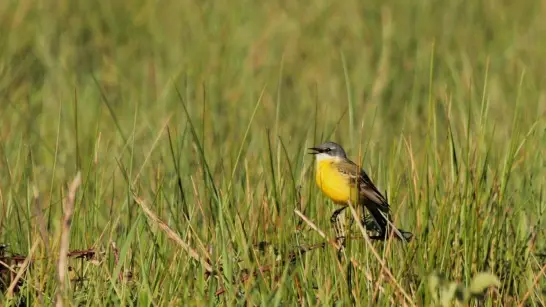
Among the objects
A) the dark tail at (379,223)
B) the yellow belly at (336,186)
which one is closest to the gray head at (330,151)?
the yellow belly at (336,186)

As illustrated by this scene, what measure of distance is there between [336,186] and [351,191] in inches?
3.0

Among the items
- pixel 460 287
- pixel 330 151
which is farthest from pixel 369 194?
pixel 460 287

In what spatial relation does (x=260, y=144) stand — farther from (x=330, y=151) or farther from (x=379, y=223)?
(x=379, y=223)

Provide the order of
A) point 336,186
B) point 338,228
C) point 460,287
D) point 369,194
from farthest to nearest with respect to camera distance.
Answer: point 336,186 → point 369,194 → point 338,228 → point 460,287

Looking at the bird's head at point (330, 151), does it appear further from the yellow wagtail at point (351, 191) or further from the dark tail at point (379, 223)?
the dark tail at point (379, 223)

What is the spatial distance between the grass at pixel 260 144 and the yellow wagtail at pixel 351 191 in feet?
0.21

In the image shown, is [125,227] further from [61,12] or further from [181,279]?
[61,12]

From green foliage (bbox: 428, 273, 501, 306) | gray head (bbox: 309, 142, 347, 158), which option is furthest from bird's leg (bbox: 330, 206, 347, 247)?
gray head (bbox: 309, 142, 347, 158)

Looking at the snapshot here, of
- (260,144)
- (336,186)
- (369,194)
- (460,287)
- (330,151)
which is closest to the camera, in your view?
(460,287)

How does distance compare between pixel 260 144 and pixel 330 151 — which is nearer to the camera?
pixel 330 151

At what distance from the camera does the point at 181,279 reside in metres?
3.85

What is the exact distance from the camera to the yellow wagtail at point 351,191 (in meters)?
4.46

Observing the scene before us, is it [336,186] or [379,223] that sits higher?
[336,186]

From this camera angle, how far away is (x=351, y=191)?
4820 mm
